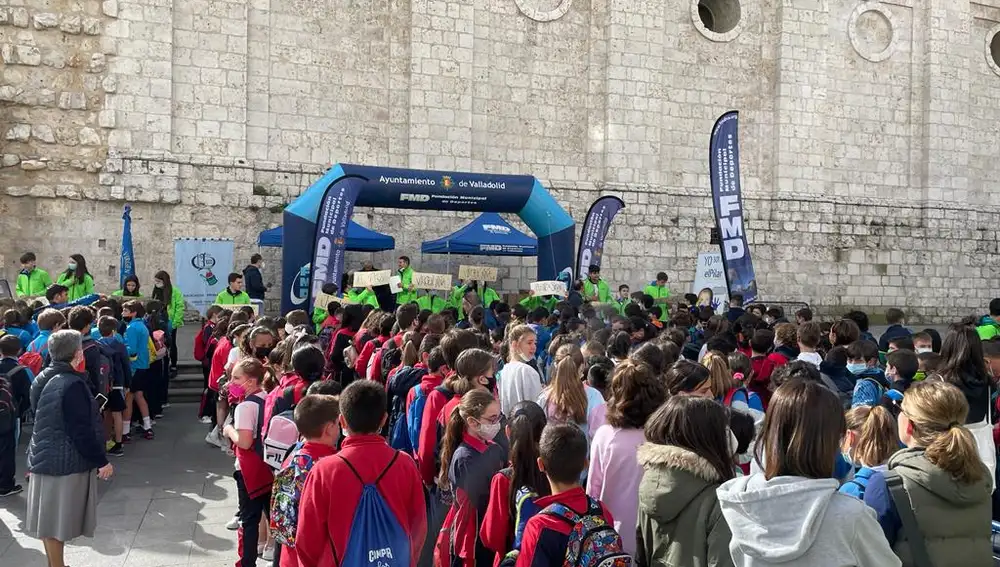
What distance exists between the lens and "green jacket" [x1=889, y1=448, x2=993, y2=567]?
111 inches

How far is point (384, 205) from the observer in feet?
42.8

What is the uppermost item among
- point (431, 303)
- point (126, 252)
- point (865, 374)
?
point (126, 252)

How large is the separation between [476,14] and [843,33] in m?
9.56

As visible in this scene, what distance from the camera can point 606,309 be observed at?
39.4 feet

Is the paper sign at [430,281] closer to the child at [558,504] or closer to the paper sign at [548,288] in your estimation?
the paper sign at [548,288]

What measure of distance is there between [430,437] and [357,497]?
1.48 metres

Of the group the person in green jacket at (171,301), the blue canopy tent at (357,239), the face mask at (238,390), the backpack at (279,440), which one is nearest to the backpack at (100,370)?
the face mask at (238,390)

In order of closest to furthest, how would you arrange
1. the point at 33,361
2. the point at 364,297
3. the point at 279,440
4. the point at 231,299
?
the point at 279,440, the point at 33,361, the point at 231,299, the point at 364,297

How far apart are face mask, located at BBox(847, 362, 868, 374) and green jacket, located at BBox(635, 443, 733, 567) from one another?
3.54 meters

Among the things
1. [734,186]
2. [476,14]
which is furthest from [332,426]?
[476,14]

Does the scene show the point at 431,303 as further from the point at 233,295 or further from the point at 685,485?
the point at 685,485

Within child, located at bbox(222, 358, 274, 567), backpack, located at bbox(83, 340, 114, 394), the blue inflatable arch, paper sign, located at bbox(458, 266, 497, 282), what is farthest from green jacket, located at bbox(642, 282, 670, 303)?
child, located at bbox(222, 358, 274, 567)

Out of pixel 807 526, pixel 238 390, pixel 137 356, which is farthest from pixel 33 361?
pixel 807 526

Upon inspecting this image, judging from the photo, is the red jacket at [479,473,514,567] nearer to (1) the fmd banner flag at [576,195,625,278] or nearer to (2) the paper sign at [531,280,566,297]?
(2) the paper sign at [531,280,566,297]
